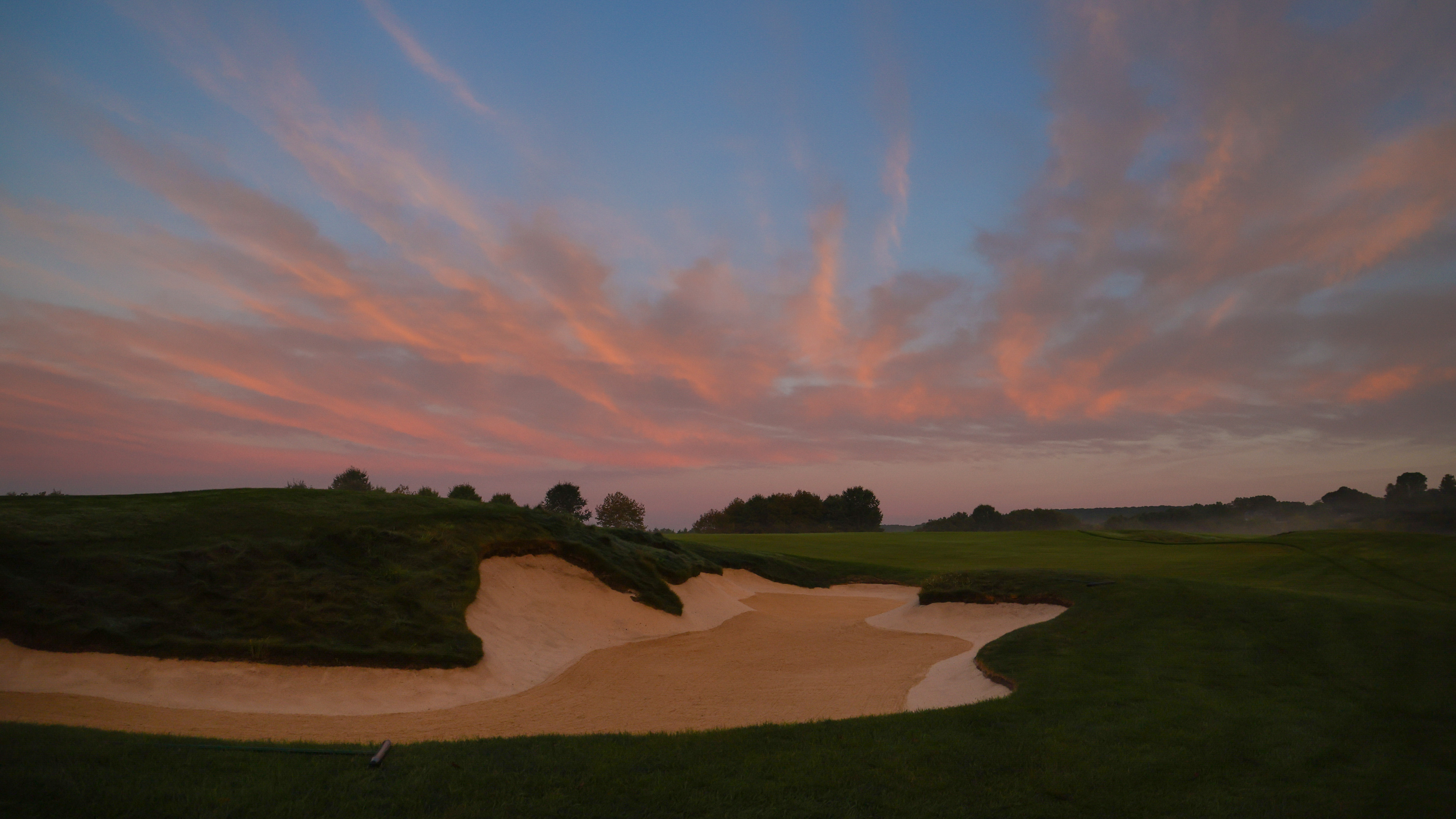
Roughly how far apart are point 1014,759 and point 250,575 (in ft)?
46.8

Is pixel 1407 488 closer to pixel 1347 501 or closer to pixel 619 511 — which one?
pixel 1347 501

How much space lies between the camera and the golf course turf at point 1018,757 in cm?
546

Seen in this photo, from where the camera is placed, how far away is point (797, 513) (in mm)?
98688

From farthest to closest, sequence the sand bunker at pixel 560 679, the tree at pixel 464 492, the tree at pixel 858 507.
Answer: the tree at pixel 858 507 < the tree at pixel 464 492 < the sand bunker at pixel 560 679

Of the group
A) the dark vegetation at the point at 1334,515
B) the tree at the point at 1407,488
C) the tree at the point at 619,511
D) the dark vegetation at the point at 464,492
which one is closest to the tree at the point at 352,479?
the dark vegetation at the point at 464,492

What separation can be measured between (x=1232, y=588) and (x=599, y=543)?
1675cm

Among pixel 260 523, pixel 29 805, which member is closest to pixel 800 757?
pixel 29 805

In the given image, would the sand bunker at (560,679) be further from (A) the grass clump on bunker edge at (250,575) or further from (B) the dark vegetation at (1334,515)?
(B) the dark vegetation at (1334,515)

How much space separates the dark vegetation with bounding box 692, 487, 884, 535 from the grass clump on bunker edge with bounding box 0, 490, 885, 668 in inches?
3021

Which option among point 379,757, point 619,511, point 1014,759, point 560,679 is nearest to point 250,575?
point 560,679

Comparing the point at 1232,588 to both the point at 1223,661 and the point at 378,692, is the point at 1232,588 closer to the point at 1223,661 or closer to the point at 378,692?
the point at 1223,661

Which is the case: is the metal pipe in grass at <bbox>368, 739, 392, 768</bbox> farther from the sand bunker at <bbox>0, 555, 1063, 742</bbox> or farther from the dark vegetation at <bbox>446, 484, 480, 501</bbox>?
the dark vegetation at <bbox>446, 484, 480, 501</bbox>

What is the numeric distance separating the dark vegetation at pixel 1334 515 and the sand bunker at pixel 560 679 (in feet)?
77.2

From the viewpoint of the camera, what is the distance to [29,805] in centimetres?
475
